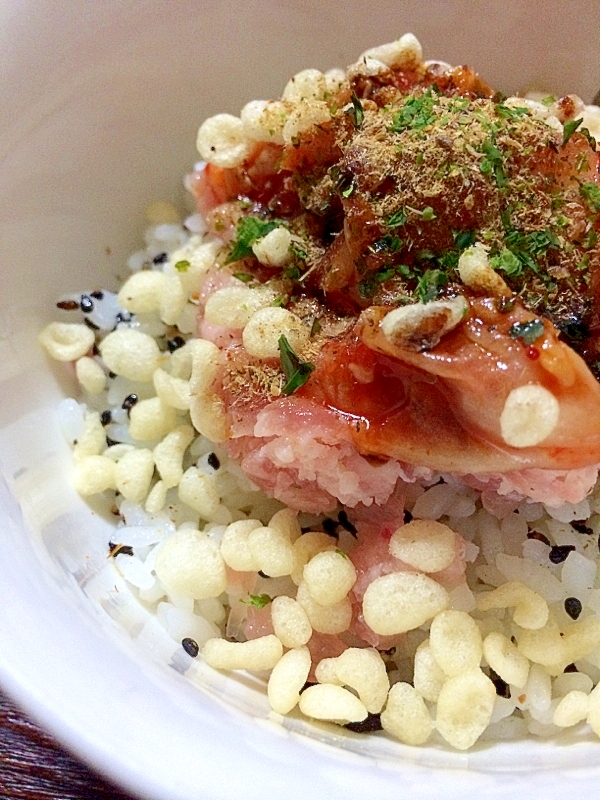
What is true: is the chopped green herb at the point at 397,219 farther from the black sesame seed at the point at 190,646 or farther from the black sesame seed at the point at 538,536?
the black sesame seed at the point at 190,646

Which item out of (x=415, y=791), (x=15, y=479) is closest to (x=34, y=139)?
(x=15, y=479)

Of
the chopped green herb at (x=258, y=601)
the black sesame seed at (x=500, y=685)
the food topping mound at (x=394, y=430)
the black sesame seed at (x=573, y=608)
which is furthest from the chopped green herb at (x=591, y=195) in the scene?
the chopped green herb at (x=258, y=601)

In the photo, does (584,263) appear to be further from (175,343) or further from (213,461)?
(175,343)

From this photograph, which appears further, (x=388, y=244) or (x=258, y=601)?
(x=258, y=601)

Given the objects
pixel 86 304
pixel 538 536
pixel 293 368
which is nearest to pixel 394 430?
pixel 293 368

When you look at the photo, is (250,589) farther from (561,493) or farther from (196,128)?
(196,128)
